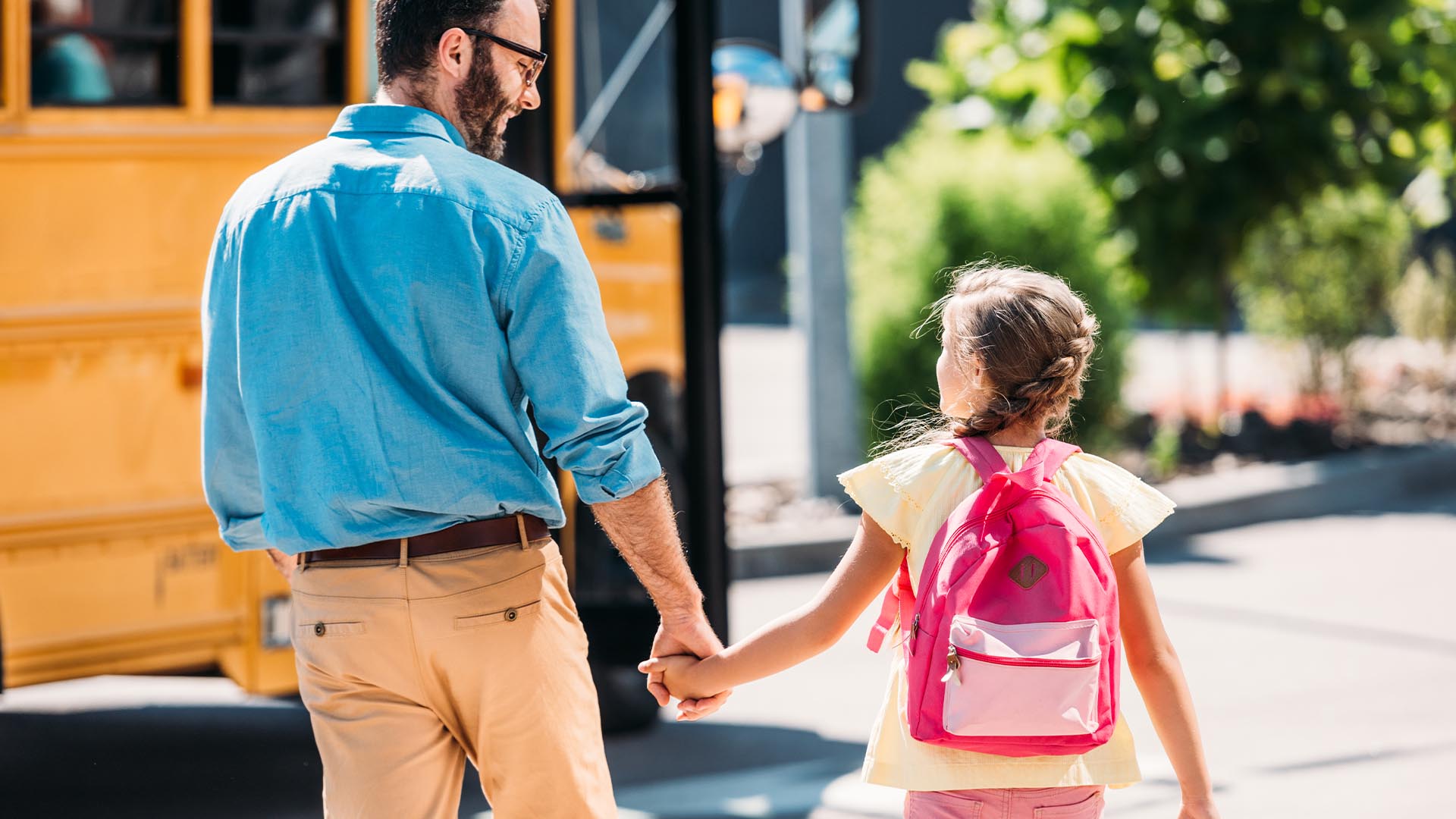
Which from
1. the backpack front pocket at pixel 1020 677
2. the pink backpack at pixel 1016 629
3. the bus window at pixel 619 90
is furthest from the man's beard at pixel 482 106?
the bus window at pixel 619 90

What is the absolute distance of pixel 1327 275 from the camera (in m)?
12.3

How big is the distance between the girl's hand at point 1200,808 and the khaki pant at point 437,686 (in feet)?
2.86

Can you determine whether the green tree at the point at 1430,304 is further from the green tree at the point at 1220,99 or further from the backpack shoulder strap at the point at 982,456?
the backpack shoulder strap at the point at 982,456

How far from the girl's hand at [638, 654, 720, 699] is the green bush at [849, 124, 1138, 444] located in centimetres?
722

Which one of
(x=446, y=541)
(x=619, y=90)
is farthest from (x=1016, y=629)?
(x=619, y=90)

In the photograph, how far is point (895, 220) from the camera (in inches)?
411

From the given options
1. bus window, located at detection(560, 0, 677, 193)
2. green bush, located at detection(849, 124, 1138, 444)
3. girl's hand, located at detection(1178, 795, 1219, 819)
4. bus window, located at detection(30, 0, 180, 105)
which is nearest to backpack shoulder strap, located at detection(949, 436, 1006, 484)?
girl's hand, located at detection(1178, 795, 1219, 819)

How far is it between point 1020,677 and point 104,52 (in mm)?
3432

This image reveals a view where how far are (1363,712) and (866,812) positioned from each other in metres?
2.16

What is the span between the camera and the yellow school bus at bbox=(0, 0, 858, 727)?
14.0 feet

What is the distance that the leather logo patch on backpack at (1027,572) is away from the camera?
2.21 meters

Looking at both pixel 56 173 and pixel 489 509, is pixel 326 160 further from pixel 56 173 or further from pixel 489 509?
pixel 56 173

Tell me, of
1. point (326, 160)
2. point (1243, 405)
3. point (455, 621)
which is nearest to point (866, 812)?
point (455, 621)

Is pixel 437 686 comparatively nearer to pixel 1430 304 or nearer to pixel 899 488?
pixel 899 488
